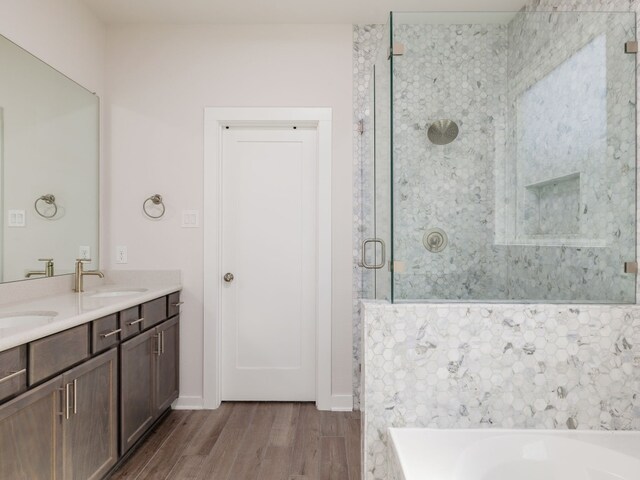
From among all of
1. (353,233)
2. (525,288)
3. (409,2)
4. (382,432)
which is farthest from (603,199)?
(409,2)

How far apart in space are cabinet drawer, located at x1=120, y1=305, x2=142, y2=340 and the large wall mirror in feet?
1.88

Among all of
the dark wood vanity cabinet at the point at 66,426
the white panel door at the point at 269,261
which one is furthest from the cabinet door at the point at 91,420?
the white panel door at the point at 269,261

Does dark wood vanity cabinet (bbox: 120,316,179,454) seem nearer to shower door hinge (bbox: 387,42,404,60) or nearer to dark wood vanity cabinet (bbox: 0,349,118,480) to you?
dark wood vanity cabinet (bbox: 0,349,118,480)

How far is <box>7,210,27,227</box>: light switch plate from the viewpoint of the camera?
78.6 inches

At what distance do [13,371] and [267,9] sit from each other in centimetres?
245

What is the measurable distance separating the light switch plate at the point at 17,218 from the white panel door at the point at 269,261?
1.20 metres

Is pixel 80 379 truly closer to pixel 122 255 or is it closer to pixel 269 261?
pixel 122 255

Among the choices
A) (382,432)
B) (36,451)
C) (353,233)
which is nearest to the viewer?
(36,451)

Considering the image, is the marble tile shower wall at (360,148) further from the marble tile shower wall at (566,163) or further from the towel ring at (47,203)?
the towel ring at (47,203)

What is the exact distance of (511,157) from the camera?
1615 mm

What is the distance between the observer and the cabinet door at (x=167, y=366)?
97.3 inches

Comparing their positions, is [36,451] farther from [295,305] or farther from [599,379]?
[599,379]

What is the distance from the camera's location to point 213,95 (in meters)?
2.86

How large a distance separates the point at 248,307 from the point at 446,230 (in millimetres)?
1786
